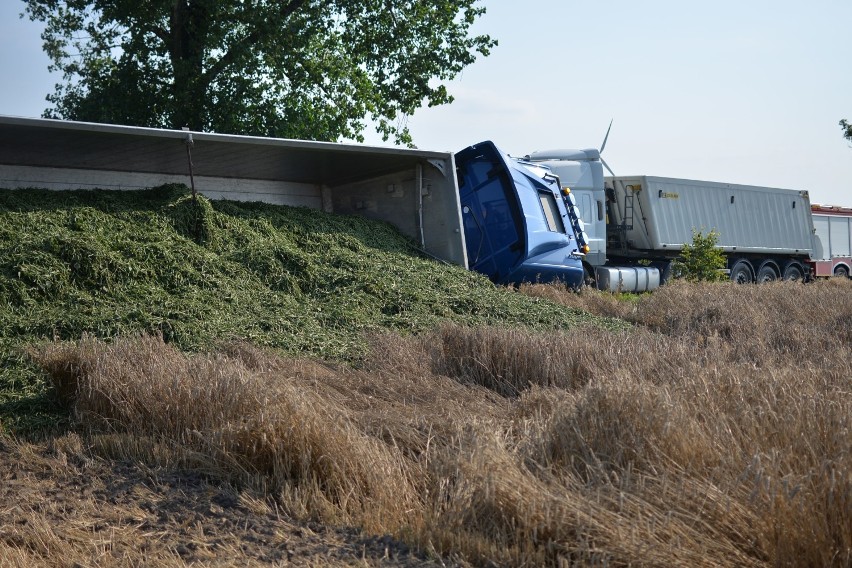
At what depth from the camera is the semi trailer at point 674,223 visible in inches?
796

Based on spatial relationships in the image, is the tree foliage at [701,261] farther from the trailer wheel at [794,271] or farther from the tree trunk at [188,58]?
the tree trunk at [188,58]

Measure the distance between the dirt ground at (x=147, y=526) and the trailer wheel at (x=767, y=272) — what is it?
73.9ft

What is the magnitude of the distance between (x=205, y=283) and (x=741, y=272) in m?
18.6

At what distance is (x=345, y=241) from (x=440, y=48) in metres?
12.1

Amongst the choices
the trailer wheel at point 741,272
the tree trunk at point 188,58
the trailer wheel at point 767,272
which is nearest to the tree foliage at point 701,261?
the trailer wheel at point 741,272

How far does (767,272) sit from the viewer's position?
84.4 ft

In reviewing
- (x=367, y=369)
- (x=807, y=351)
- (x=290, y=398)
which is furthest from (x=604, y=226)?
(x=290, y=398)

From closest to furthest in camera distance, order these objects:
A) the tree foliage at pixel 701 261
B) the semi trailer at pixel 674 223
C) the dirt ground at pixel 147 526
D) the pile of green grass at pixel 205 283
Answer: the dirt ground at pixel 147 526 → the pile of green grass at pixel 205 283 → the semi trailer at pixel 674 223 → the tree foliage at pixel 701 261

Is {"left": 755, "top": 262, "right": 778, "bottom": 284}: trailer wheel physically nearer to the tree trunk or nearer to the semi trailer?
the semi trailer

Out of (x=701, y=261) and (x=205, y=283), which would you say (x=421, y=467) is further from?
(x=701, y=261)

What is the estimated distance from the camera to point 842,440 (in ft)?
12.9

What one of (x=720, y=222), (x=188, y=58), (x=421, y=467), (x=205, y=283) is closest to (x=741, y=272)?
(x=720, y=222)

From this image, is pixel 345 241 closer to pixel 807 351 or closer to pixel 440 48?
pixel 807 351

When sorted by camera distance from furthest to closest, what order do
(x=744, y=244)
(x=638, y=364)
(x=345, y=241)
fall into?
1. (x=744, y=244)
2. (x=345, y=241)
3. (x=638, y=364)
